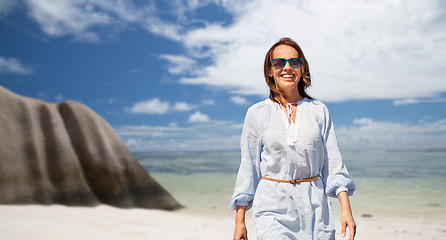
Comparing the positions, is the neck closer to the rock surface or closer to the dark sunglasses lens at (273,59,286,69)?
the dark sunglasses lens at (273,59,286,69)

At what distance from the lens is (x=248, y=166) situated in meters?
2.06

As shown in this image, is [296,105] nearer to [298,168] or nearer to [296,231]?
[298,168]

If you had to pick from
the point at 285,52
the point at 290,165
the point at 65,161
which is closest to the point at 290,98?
the point at 285,52

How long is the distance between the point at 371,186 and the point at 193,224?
1136cm

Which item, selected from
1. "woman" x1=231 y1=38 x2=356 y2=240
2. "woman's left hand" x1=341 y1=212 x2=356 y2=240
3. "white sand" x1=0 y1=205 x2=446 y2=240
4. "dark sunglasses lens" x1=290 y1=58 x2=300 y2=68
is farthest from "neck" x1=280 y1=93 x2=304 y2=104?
"white sand" x1=0 y1=205 x2=446 y2=240

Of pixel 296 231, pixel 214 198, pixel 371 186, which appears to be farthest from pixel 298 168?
pixel 371 186

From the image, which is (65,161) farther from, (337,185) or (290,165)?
(337,185)

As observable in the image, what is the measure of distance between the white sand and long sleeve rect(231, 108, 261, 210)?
3795mm

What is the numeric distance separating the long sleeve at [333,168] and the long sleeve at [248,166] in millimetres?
389

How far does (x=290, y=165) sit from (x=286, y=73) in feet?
1.84

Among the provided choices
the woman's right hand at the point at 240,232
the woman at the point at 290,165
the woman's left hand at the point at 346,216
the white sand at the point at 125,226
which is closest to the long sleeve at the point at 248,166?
the woman at the point at 290,165

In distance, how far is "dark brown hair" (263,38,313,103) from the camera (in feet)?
7.11

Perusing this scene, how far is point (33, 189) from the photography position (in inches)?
305

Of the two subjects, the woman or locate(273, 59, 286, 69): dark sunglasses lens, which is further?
locate(273, 59, 286, 69): dark sunglasses lens
